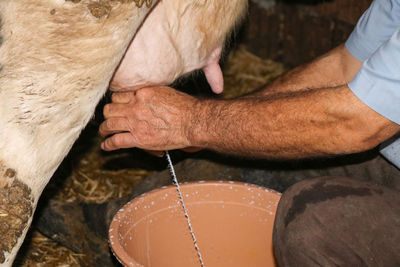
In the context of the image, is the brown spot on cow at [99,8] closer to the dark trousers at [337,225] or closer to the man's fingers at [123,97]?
the man's fingers at [123,97]

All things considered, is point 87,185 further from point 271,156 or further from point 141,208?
point 271,156

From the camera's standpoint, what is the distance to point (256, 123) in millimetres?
1586

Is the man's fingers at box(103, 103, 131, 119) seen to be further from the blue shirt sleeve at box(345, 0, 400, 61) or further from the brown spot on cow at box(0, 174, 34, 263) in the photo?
the blue shirt sleeve at box(345, 0, 400, 61)

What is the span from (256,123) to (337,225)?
313 mm

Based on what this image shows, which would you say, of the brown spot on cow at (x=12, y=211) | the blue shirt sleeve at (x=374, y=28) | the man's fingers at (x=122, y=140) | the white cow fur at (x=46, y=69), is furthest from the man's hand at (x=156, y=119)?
the blue shirt sleeve at (x=374, y=28)

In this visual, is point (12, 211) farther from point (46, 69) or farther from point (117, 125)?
point (117, 125)

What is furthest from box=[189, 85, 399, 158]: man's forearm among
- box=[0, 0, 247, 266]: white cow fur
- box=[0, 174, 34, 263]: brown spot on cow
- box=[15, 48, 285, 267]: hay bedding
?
box=[15, 48, 285, 267]: hay bedding

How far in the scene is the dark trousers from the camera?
144 centimetres

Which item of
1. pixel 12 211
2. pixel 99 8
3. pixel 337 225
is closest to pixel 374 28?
pixel 337 225

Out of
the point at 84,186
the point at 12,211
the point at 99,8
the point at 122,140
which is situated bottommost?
the point at 84,186

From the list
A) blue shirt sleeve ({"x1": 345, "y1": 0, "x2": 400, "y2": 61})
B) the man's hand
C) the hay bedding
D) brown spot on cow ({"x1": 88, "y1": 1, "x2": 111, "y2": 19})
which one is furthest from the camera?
the hay bedding

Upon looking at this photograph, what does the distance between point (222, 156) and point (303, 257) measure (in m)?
0.96

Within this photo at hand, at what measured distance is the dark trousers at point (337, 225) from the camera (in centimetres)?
144

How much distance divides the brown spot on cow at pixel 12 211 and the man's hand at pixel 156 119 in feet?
1.33
